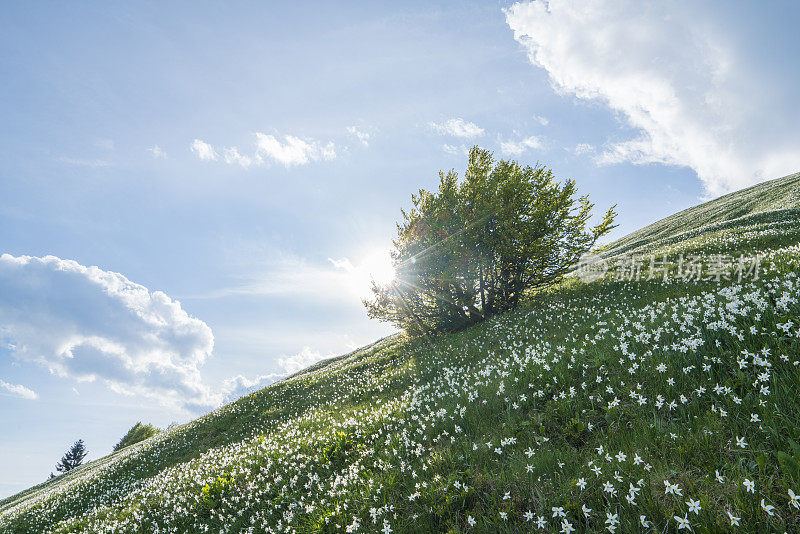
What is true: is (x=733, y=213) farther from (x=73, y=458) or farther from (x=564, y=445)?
(x=73, y=458)

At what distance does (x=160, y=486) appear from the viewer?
10641 millimetres

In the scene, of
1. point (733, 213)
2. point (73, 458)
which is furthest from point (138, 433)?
point (733, 213)

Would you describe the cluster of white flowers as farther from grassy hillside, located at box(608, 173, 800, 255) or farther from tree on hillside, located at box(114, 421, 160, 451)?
tree on hillside, located at box(114, 421, 160, 451)

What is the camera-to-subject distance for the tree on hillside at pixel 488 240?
54.0 feet

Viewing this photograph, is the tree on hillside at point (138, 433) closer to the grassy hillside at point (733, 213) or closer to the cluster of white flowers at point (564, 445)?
→ the cluster of white flowers at point (564, 445)

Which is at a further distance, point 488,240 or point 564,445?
point 488,240

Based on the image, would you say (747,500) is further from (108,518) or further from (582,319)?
(108,518)

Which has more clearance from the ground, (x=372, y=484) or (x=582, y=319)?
(x=582, y=319)

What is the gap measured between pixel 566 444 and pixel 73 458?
4620 inches

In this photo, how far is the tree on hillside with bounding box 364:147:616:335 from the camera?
54.0 feet

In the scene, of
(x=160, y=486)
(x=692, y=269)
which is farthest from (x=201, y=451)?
(x=692, y=269)

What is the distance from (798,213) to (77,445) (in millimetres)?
128815

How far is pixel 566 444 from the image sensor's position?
188 inches

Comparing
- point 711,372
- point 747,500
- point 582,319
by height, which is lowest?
point 747,500
